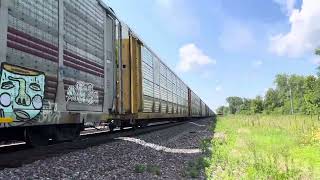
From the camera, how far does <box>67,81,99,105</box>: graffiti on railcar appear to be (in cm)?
965

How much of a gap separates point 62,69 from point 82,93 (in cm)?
132

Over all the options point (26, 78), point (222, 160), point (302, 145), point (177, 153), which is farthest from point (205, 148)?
point (26, 78)

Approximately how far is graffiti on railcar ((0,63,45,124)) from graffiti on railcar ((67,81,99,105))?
1.46 meters

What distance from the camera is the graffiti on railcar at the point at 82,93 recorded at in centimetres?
965

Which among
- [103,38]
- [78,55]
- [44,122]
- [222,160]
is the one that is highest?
[103,38]

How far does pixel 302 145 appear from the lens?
45.8 ft

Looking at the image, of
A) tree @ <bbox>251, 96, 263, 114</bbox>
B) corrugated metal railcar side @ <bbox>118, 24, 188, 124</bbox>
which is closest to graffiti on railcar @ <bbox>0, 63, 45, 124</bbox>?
corrugated metal railcar side @ <bbox>118, 24, 188, 124</bbox>

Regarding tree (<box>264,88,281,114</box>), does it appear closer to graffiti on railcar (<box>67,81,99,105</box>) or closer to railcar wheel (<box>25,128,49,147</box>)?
graffiti on railcar (<box>67,81,99,105</box>)

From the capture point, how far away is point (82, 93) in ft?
33.7

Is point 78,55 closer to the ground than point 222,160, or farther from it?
farther from it

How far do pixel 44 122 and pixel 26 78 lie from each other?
1.07 m

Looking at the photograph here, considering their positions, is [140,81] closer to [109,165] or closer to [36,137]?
[36,137]

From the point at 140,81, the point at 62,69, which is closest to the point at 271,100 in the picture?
the point at 140,81

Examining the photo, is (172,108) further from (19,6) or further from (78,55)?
(19,6)
